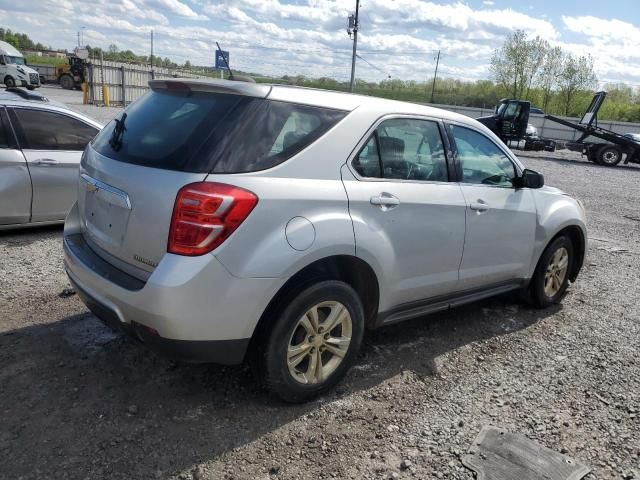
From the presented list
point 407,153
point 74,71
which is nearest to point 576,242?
point 407,153

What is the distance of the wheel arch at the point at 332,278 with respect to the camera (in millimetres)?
2854

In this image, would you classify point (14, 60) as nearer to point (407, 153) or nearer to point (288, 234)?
point (407, 153)

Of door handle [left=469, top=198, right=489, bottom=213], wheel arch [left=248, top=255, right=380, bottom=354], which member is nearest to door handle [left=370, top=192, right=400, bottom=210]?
wheel arch [left=248, top=255, right=380, bottom=354]

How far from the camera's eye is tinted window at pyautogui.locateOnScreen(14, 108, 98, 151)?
5.71 meters

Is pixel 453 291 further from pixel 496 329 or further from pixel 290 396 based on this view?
pixel 290 396

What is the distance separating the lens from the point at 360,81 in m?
47.2

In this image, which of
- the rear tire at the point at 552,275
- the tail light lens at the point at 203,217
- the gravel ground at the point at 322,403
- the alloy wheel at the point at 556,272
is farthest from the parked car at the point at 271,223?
the alloy wheel at the point at 556,272

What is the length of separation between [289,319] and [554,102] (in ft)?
192

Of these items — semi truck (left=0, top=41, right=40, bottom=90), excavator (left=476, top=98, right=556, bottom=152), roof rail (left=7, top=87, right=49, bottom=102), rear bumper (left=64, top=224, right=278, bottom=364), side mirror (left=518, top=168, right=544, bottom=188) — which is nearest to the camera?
rear bumper (left=64, top=224, right=278, bottom=364)

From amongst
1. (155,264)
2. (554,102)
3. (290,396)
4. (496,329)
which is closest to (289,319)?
(290,396)

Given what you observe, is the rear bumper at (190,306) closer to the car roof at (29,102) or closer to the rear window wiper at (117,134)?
the rear window wiper at (117,134)

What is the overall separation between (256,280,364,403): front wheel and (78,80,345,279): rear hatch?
733mm

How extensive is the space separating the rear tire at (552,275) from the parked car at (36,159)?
4.84 m

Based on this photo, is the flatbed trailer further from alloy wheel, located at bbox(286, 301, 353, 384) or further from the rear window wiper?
the rear window wiper
